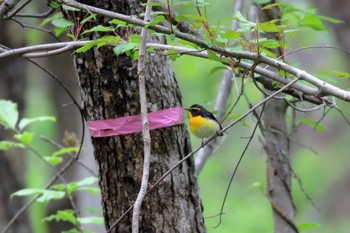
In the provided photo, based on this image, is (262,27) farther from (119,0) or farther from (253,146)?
(253,146)

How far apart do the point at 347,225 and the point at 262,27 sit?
52.0ft

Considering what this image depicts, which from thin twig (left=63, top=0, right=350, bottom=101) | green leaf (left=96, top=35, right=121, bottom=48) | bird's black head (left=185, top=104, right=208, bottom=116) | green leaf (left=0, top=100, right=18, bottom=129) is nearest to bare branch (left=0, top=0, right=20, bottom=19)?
thin twig (left=63, top=0, right=350, bottom=101)

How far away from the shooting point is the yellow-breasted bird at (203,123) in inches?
124

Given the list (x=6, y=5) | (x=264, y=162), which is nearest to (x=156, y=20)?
(x=6, y=5)

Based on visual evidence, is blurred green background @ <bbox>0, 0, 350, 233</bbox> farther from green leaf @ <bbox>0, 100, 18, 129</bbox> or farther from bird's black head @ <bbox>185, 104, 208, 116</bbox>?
green leaf @ <bbox>0, 100, 18, 129</bbox>

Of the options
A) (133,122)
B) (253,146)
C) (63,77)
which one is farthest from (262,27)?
(253,146)

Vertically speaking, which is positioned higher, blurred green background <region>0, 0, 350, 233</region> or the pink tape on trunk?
the pink tape on trunk

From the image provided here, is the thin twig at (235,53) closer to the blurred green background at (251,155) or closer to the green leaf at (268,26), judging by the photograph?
the green leaf at (268,26)

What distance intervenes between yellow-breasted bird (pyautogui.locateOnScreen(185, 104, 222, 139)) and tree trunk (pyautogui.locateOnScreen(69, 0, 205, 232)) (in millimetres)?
103

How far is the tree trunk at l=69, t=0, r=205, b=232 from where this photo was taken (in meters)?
3.05

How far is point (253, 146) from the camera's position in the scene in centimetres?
1758

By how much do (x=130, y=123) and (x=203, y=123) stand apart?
361 millimetres

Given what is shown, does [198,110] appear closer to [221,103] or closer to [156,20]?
[156,20]

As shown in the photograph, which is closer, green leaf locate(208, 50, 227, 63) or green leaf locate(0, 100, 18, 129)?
green leaf locate(208, 50, 227, 63)
